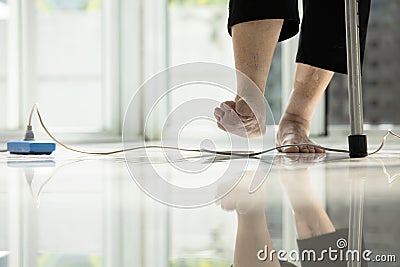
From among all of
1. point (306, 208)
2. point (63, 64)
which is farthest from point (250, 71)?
point (63, 64)

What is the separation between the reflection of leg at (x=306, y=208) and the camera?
1.96 ft

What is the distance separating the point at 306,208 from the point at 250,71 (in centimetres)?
84

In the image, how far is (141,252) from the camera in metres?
0.50

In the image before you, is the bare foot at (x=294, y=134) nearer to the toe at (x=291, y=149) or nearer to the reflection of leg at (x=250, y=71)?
the toe at (x=291, y=149)

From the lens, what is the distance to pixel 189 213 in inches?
28.8

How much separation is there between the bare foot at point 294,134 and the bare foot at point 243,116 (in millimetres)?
182

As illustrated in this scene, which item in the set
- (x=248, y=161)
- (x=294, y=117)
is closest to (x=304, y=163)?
(x=248, y=161)

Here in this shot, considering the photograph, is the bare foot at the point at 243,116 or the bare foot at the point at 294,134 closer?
the bare foot at the point at 243,116

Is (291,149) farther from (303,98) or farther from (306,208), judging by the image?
(306,208)

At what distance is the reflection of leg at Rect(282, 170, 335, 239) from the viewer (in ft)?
1.96

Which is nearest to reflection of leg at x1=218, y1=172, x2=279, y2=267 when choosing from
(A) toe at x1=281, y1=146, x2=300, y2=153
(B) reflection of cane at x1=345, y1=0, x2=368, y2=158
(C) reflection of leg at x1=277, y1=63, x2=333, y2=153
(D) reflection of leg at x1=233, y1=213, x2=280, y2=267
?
(D) reflection of leg at x1=233, y1=213, x2=280, y2=267

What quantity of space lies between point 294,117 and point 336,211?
109 cm

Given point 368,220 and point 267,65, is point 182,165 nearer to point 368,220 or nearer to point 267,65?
point 267,65

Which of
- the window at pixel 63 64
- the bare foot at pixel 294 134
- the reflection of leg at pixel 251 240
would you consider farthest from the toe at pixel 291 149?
the window at pixel 63 64
